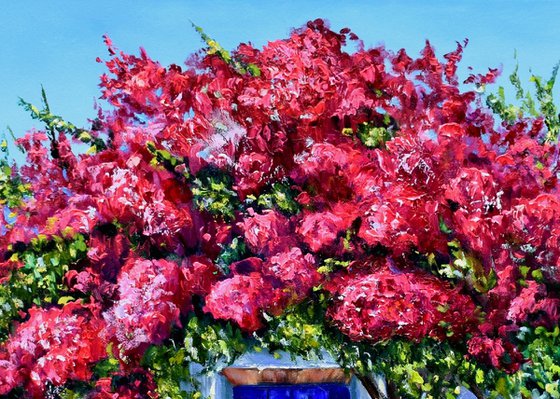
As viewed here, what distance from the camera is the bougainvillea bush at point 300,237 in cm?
535

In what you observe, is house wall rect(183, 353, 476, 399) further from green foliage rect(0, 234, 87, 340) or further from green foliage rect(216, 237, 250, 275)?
green foliage rect(0, 234, 87, 340)

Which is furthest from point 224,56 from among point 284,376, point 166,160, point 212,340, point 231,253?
point 284,376

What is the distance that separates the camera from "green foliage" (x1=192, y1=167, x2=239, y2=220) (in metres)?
5.75

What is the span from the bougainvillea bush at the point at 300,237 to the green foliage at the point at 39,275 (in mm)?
16

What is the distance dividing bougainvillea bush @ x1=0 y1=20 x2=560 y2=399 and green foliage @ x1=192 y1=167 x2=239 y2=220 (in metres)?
0.02

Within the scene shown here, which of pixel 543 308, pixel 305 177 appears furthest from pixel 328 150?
pixel 543 308

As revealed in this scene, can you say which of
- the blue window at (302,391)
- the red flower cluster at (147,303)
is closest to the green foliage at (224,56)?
the red flower cluster at (147,303)

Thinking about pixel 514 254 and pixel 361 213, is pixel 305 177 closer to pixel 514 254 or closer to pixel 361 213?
pixel 361 213

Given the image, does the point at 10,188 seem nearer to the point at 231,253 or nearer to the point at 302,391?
the point at 231,253

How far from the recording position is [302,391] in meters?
7.00

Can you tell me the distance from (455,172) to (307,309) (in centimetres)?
131

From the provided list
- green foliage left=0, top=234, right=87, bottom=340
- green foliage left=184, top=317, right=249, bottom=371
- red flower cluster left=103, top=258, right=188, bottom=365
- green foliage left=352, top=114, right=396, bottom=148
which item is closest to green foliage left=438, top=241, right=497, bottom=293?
green foliage left=352, top=114, right=396, bottom=148

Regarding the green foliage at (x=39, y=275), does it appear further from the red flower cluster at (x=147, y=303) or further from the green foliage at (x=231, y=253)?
the green foliage at (x=231, y=253)

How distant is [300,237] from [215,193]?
0.66 metres
